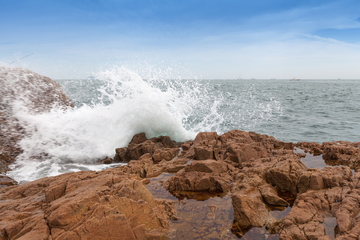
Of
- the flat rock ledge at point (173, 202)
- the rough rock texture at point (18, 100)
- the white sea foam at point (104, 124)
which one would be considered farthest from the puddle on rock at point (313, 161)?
the rough rock texture at point (18, 100)

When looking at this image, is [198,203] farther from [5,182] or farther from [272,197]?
[5,182]

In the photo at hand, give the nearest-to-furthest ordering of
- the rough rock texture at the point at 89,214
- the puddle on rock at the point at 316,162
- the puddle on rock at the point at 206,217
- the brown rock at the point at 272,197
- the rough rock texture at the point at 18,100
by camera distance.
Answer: the rough rock texture at the point at 89,214 < the puddle on rock at the point at 206,217 < the brown rock at the point at 272,197 < the puddle on rock at the point at 316,162 < the rough rock texture at the point at 18,100

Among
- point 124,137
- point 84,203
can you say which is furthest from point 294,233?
point 124,137

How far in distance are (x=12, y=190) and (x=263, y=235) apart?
454 centimetres

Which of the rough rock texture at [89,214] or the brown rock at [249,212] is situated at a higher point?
the rough rock texture at [89,214]

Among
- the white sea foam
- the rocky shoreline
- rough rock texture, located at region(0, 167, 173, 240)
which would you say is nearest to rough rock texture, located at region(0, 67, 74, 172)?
the white sea foam

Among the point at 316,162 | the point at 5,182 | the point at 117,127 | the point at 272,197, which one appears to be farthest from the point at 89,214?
the point at 117,127

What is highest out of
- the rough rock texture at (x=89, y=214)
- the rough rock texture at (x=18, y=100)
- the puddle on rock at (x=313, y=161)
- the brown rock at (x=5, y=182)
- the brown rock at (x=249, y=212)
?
the rough rock texture at (x=18, y=100)

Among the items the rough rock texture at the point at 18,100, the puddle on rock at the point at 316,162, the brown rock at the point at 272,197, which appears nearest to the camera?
the brown rock at the point at 272,197

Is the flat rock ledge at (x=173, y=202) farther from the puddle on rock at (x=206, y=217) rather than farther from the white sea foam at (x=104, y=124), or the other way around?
the white sea foam at (x=104, y=124)

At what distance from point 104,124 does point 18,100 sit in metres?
3.49

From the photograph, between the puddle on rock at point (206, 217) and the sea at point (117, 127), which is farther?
the sea at point (117, 127)

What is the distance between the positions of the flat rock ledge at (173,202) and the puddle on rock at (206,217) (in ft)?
0.20

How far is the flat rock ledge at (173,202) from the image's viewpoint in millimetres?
2574
